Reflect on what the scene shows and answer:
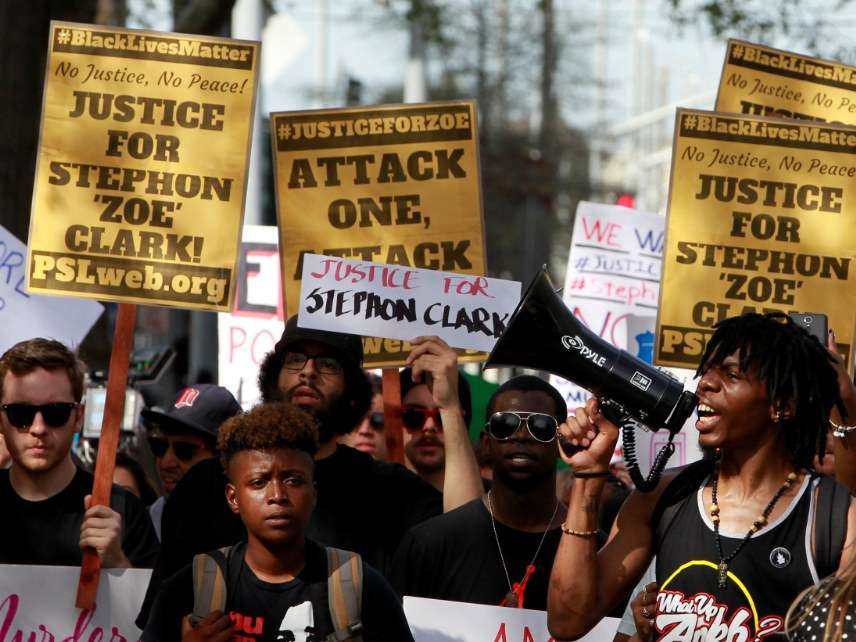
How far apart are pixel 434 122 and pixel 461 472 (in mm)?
1937

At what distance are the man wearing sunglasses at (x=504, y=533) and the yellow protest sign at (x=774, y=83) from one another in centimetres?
295

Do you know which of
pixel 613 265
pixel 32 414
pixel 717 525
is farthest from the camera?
pixel 613 265

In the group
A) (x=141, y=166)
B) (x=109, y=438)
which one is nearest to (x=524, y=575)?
(x=109, y=438)

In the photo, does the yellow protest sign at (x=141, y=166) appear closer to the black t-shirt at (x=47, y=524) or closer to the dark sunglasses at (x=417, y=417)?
the black t-shirt at (x=47, y=524)

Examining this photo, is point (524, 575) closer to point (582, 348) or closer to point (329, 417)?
point (329, 417)

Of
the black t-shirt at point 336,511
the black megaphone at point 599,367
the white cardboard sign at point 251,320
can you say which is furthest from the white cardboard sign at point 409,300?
the white cardboard sign at point 251,320

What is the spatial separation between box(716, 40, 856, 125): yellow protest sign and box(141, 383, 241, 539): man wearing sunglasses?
281 cm

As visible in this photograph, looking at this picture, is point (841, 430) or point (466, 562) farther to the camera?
point (466, 562)

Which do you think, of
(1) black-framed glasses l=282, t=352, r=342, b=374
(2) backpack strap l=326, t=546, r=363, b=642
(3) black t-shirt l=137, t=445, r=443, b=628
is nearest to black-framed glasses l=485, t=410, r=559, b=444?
(3) black t-shirt l=137, t=445, r=443, b=628

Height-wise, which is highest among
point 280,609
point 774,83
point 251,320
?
point 774,83

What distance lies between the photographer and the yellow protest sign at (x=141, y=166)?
5848mm

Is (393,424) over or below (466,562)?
over

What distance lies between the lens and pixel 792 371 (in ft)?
13.4

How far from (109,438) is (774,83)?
Result: 3756mm
